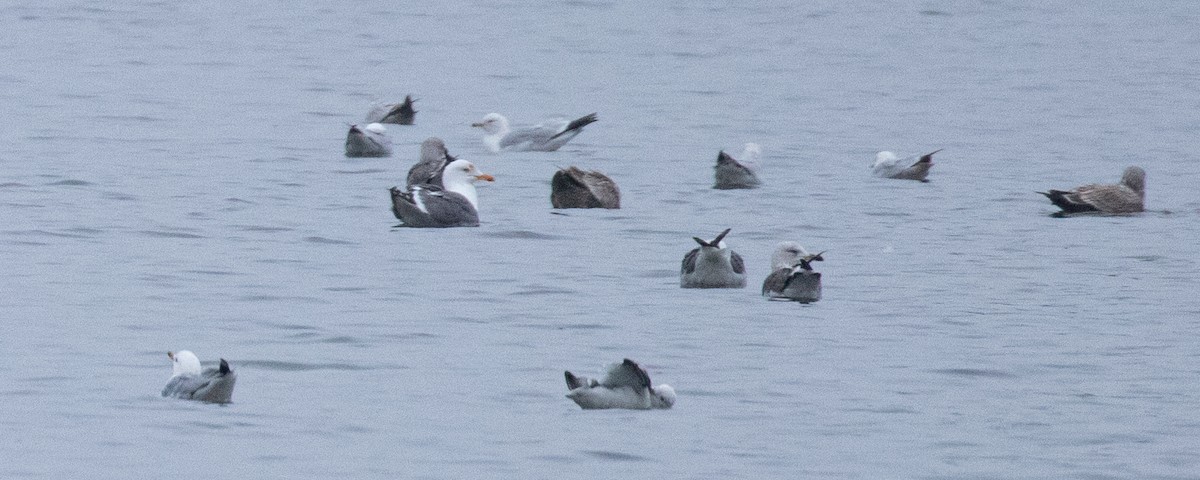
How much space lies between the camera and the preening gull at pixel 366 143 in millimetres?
21188

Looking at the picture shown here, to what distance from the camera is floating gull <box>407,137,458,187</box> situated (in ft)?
58.7

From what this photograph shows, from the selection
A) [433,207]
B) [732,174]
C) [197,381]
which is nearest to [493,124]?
[732,174]

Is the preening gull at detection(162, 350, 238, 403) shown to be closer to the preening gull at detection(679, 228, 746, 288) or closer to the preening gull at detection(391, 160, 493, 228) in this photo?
the preening gull at detection(679, 228, 746, 288)

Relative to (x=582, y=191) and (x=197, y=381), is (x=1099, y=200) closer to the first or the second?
(x=582, y=191)

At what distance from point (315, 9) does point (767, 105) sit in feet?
58.5

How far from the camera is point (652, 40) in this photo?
37.8m

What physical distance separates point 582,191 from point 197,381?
812 centimetres

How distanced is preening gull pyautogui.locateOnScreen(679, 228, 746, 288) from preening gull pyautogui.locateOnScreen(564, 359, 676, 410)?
11.0 feet

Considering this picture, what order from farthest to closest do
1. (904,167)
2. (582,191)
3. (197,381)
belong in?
(904,167), (582,191), (197,381)

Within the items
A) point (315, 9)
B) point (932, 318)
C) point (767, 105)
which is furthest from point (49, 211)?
point (315, 9)

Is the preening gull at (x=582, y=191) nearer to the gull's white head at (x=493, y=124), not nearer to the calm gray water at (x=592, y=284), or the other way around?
the calm gray water at (x=592, y=284)

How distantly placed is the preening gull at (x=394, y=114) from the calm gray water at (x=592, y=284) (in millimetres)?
388

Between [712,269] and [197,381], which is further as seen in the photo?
[712,269]

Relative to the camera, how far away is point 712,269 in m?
13.5
